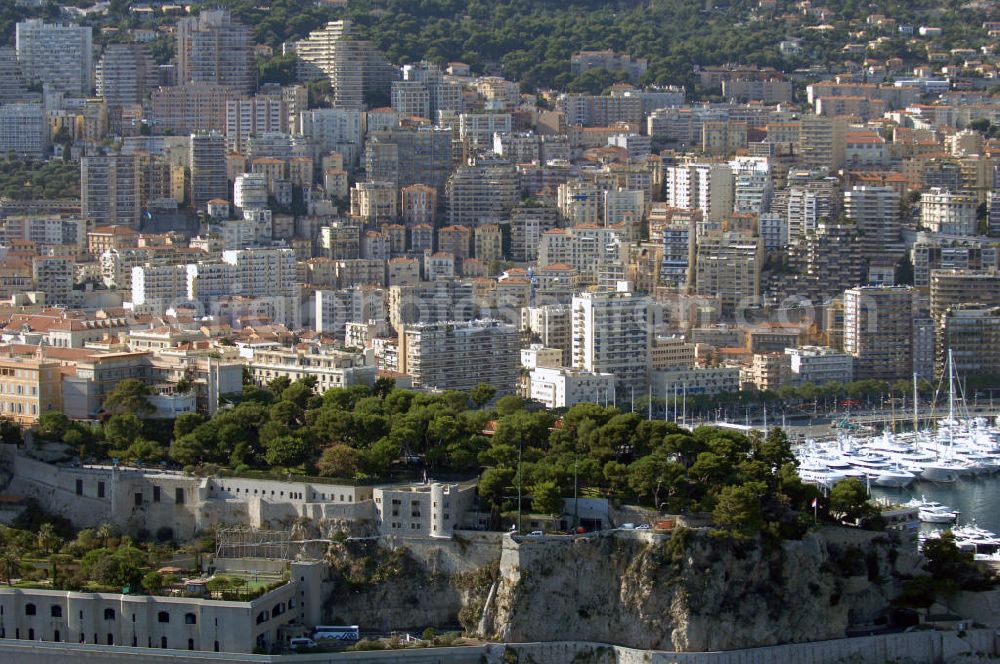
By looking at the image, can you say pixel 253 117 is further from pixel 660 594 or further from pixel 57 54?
pixel 660 594

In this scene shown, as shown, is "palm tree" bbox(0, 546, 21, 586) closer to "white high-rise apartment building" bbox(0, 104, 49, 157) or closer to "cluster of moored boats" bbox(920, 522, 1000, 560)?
"cluster of moored boats" bbox(920, 522, 1000, 560)

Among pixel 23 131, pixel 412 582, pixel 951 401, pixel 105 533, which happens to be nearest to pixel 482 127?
pixel 23 131

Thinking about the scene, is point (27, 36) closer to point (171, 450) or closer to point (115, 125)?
point (115, 125)

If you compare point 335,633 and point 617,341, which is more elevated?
point 617,341

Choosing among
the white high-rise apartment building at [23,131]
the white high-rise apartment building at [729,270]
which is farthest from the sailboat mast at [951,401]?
the white high-rise apartment building at [23,131]

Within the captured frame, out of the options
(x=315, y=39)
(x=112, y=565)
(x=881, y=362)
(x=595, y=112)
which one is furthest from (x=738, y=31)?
(x=112, y=565)

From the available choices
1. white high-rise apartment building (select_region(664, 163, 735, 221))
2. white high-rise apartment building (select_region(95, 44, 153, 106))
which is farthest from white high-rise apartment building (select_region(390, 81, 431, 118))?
white high-rise apartment building (select_region(664, 163, 735, 221))
